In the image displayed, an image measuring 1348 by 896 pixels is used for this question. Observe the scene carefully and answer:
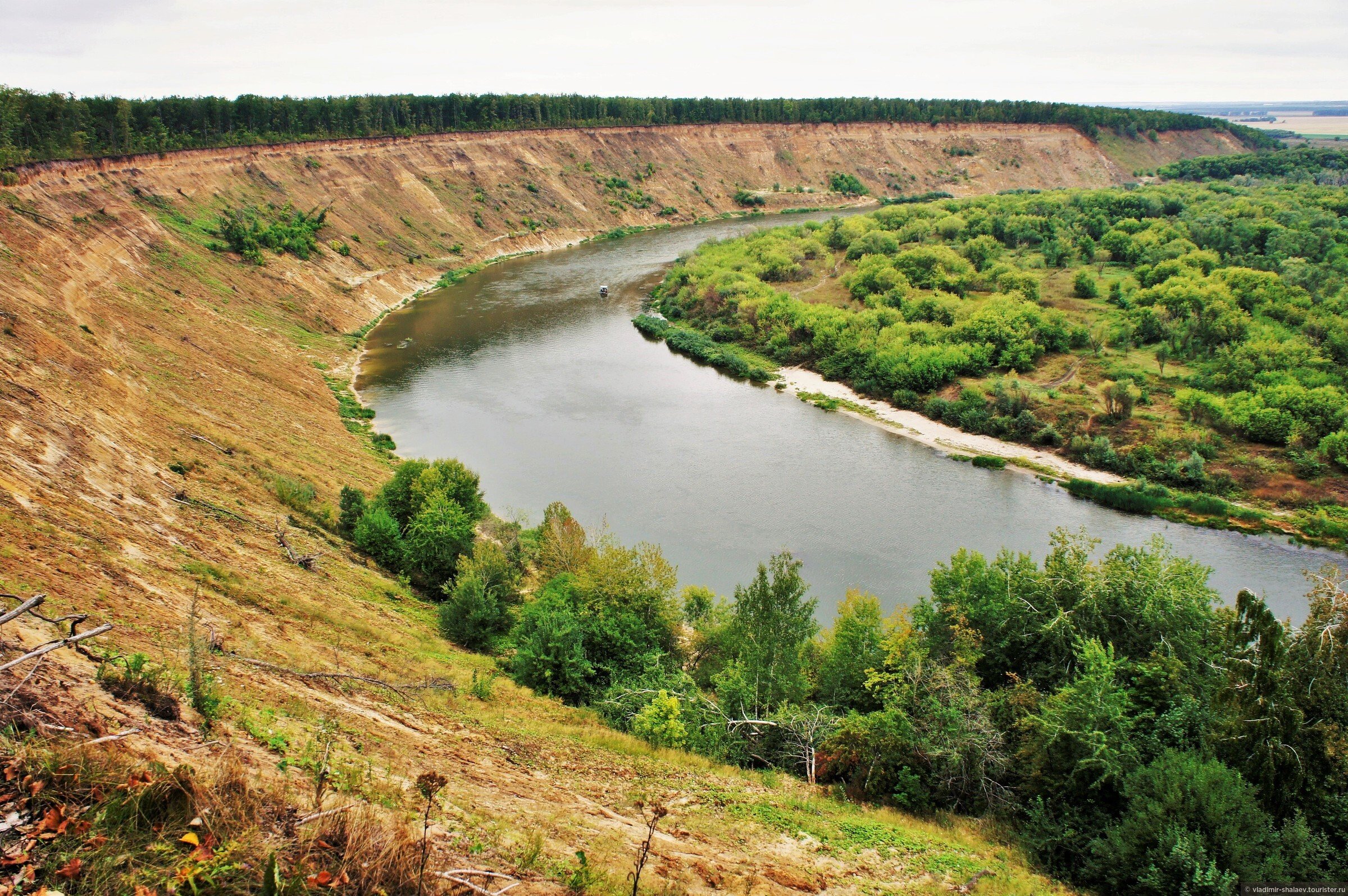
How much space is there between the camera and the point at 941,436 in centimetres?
4028

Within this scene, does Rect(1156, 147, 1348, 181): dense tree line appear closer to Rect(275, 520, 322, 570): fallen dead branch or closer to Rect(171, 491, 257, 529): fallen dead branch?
Rect(275, 520, 322, 570): fallen dead branch

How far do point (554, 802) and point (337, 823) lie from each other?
4230mm

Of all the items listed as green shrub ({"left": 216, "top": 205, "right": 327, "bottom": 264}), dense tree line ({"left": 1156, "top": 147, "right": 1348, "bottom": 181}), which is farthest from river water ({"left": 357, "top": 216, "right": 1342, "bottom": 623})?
dense tree line ({"left": 1156, "top": 147, "right": 1348, "bottom": 181})

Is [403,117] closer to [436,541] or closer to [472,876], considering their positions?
[436,541]

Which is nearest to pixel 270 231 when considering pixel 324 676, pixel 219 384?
pixel 219 384

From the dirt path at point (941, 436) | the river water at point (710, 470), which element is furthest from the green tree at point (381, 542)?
the dirt path at point (941, 436)

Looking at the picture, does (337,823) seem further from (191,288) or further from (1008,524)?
(191,288)

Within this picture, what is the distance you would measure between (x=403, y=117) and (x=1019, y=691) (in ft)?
291

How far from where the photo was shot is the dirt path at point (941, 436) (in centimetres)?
3616

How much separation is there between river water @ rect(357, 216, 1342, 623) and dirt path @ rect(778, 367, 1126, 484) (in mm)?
1285

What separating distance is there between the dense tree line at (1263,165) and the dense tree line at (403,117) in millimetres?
18049

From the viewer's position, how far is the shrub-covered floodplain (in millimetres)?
35875

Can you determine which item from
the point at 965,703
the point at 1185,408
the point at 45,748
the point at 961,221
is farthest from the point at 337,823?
the point at 961,221

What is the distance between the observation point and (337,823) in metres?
8.26
